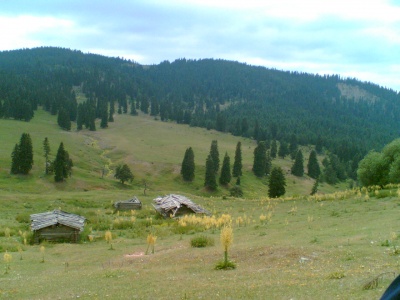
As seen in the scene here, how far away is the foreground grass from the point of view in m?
12.1

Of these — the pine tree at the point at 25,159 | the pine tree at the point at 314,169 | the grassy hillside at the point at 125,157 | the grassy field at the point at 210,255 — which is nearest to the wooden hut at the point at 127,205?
the grassy field at the point at 210,255

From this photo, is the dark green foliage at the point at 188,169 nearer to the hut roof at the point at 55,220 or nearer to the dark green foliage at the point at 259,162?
the dark green foliage at the point at 259,162

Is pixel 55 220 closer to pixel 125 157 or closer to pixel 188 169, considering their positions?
pixel 188 169

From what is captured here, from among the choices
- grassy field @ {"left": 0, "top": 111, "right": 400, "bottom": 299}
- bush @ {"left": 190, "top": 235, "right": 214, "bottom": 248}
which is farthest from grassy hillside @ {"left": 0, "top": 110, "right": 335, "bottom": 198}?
bush @ {"left": 190, "top": 235, "right": 214, "bottom": 248}

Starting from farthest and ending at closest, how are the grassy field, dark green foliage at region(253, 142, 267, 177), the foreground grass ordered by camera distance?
1. dark green foliage at region(253, 142, 267, 177)
2. the grassy field
3. the foreground grass

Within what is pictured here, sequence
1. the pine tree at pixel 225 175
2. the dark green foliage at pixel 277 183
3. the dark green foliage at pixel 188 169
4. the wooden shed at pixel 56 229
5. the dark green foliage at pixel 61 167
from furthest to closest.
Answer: the pine tree at pixel 225 175 → the dark green foliage at pixel 188 169 → the dark green foliage at pixel 61 167 → the dark green foliage at pixel 277 183 → the wooden shed at pixel 56 229

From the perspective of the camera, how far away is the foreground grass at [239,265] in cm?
1209

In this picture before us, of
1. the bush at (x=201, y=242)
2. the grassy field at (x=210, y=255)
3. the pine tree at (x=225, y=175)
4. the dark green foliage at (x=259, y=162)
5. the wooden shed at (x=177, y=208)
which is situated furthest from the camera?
the dark green foliage at (x=259, y=162)

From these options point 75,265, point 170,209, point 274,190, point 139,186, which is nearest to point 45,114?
point 139,186

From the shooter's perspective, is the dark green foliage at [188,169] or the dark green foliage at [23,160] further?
the dark green foliage at [188,169]

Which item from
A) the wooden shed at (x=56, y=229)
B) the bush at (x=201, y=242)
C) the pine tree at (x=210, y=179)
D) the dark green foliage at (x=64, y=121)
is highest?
the dark green foliage at (x=64, y=121)

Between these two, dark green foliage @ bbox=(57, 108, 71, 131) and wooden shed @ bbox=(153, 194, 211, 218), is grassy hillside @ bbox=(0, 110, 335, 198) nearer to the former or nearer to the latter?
dark green foliage @ bbox=(57, 108, 71, 131)

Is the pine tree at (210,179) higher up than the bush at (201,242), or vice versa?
the bush at (201,242)

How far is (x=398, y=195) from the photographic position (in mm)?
34938
